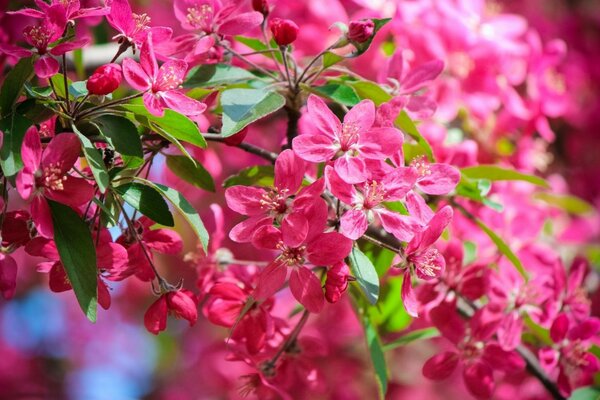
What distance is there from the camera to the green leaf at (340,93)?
44.4 inches

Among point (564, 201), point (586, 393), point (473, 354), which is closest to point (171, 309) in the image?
point (473, 354)

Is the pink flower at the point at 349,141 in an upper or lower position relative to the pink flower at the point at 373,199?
upper

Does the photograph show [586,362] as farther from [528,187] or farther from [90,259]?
[90,259]

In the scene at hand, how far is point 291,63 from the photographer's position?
4.04 ft

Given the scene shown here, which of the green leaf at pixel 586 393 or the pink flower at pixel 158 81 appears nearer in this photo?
the pink flower at pixel 158 81

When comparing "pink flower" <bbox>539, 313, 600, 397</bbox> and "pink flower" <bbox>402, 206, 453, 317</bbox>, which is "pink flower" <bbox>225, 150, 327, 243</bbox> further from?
"pink flower" <bbox>539, 313, 600, 397</bbox>

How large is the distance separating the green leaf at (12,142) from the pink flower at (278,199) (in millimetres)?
255

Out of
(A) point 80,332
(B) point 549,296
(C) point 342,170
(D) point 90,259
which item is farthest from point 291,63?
(A) point 80,332

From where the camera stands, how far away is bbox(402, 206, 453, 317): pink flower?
1.05m

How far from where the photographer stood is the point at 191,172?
1215mm

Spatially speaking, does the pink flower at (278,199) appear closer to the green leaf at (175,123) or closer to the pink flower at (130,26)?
the green leaf at (175,123)

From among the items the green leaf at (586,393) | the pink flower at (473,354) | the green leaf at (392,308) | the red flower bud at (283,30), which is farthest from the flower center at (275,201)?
the green leaf at (586,393)

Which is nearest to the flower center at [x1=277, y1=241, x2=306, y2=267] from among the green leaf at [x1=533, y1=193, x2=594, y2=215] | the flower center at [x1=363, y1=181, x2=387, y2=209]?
the flower center at [x1=363, y1=181, x2=387, y2=209]

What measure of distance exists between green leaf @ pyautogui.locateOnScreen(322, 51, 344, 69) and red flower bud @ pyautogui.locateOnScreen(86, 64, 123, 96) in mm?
305
